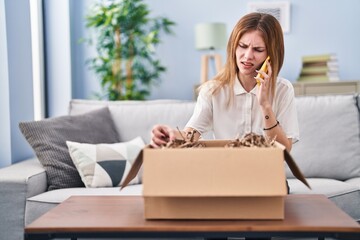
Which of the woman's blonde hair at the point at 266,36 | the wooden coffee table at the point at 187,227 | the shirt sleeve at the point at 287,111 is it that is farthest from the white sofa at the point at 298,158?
the wooden coffee table at the point at 187,227

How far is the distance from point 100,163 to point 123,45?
2131 millimetres

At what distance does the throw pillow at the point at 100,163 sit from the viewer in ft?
8.25

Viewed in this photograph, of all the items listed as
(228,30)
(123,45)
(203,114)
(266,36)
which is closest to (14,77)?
(203,114)

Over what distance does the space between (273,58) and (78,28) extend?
3384 mm

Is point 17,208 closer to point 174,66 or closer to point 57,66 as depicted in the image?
point 57,66

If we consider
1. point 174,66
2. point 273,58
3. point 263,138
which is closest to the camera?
point 263,138

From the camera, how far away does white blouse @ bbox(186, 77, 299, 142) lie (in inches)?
71.9

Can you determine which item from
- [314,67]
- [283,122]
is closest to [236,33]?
[283,122]

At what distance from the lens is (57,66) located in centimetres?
426

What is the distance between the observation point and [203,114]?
186 cm

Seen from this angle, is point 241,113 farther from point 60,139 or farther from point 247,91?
point 60,139

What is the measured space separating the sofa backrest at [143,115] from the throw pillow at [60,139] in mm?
151

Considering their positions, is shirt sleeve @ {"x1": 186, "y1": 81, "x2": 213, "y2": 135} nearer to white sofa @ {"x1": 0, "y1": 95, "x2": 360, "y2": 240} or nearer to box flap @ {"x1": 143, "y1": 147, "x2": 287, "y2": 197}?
white sofa @ {"x1": 0, "y1": 95, "x2": 360, "y2": 240}

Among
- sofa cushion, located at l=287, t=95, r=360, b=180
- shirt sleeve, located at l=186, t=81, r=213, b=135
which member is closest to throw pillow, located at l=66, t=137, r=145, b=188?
shirt sleeve, located at l=186, t=81, r=213, b=135
